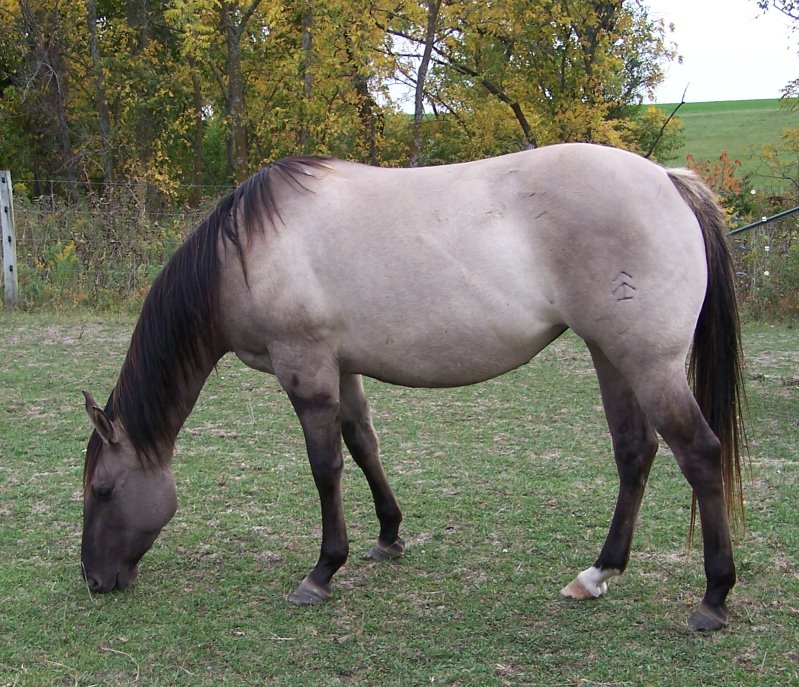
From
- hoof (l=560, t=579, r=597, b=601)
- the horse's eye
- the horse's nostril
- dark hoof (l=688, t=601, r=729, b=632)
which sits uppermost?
the horse's eye

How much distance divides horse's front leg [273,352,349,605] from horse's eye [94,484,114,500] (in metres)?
0.78

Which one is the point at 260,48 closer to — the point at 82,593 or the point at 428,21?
the point at 428,21

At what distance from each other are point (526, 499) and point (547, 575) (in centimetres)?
83

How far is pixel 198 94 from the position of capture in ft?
56.6

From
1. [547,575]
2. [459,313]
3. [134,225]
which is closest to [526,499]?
[547,575]

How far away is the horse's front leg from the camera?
3020 millimetres

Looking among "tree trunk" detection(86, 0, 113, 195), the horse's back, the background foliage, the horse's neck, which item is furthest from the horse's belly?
"tree trunk" detection(86, 0, 113, 195)

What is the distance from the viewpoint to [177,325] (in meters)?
3.14

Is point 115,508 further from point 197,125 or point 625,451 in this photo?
point 197,125

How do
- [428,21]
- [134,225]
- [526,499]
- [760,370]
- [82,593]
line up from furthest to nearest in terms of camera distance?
[428,21] → [134,225] → [760,370] → [526,499] → [82,593]

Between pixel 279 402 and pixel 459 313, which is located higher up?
pixel 459 313

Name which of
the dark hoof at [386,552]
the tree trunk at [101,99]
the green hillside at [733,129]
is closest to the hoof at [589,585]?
the dark hoof at [386,552]

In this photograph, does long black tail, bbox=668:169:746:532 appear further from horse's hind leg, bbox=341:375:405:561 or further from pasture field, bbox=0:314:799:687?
horse's hind leg, bbox=341:375:405:561

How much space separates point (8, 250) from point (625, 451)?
8498 millimetres
